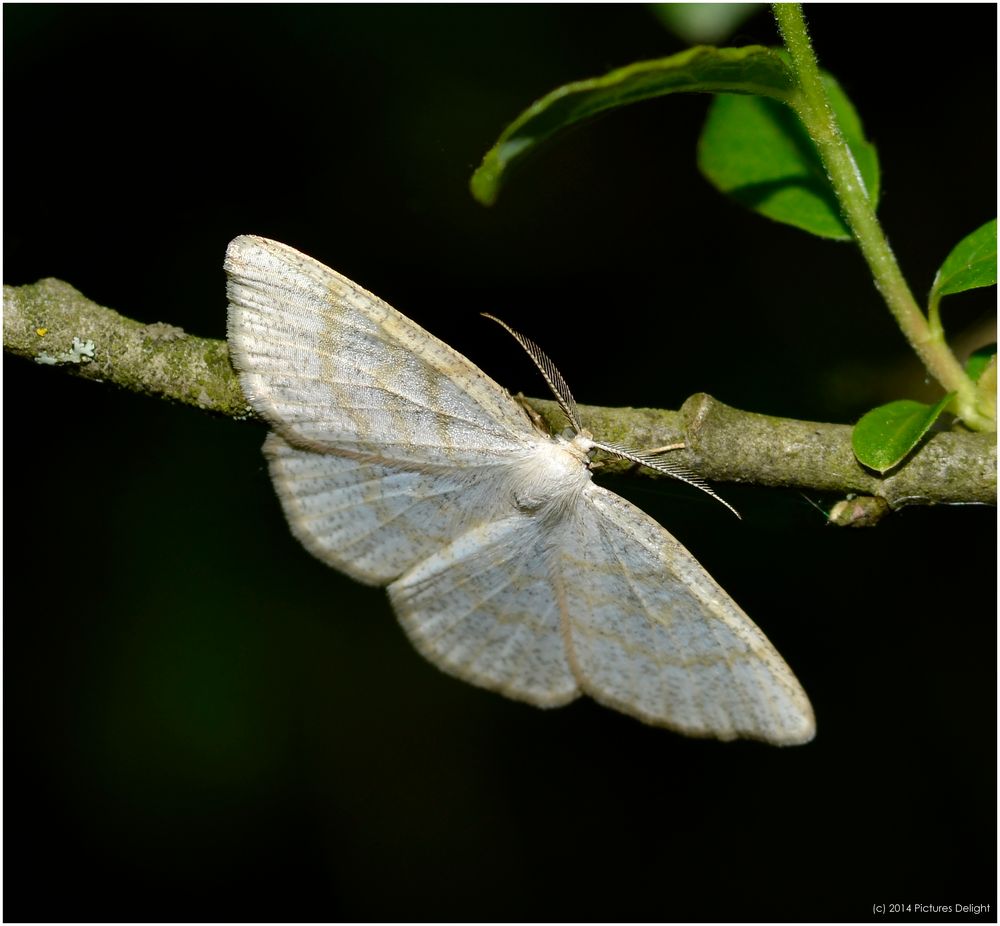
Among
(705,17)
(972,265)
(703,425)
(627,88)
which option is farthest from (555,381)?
(705,17)

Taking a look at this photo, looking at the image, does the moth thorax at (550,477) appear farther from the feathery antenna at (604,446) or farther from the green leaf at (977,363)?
the green leaf at (977,363)

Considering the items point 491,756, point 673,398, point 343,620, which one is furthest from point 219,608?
point 673,398

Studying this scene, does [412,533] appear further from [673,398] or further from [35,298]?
[673,398]

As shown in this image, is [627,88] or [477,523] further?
[477,523]

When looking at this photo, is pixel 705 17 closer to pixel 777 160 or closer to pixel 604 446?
pixel 777 160

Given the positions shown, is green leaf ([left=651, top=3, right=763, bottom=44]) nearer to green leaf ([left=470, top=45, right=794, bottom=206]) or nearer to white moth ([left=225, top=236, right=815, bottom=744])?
green leaf ([left=470, top=45, right=794, bottom=206])
